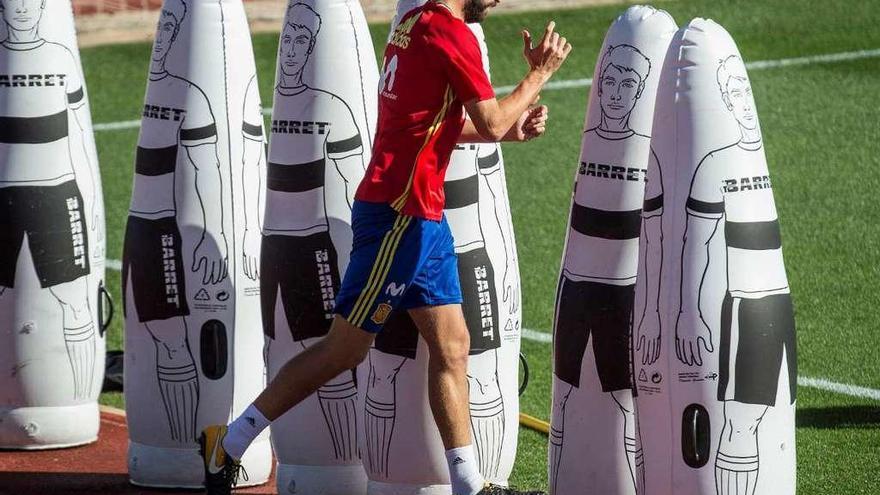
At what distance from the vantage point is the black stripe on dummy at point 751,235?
13.9ft

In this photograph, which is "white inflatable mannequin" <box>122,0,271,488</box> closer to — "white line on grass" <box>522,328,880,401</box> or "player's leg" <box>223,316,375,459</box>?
"player's leg" <box>223,316,375,459</box>

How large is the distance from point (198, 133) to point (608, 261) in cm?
156

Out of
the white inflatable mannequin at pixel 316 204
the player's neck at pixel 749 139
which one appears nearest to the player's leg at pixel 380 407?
the white inflatable mannequin at pixel 316 204

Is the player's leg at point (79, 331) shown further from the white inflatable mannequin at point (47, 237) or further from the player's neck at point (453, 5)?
the player's neck at point (453, 5)

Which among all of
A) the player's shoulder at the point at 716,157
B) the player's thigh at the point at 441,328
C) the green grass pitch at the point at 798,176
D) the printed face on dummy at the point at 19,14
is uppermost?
the printed face on dummy at the point at 19,14

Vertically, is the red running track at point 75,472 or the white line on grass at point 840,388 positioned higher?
the white line on grass at point 840,388

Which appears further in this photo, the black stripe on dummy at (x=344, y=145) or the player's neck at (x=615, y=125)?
the black stripe on dummy at (x=344, y=145)

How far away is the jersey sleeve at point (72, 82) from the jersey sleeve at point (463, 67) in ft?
5.62

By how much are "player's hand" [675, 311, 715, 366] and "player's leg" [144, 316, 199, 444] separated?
188cm

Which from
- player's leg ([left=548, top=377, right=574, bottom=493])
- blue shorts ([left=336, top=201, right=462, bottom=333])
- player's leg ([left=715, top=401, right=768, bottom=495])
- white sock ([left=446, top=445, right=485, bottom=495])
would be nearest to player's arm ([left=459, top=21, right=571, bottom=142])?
blue shorts ([left=336, top=201, right=462, bottom=333])

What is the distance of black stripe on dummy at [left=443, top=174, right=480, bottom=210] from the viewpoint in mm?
4855

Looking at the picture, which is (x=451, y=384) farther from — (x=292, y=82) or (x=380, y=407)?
(x=292, y=82)

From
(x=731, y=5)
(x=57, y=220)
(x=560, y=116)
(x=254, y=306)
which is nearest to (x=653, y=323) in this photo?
(x=254, y=306)

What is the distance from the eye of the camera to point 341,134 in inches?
200
